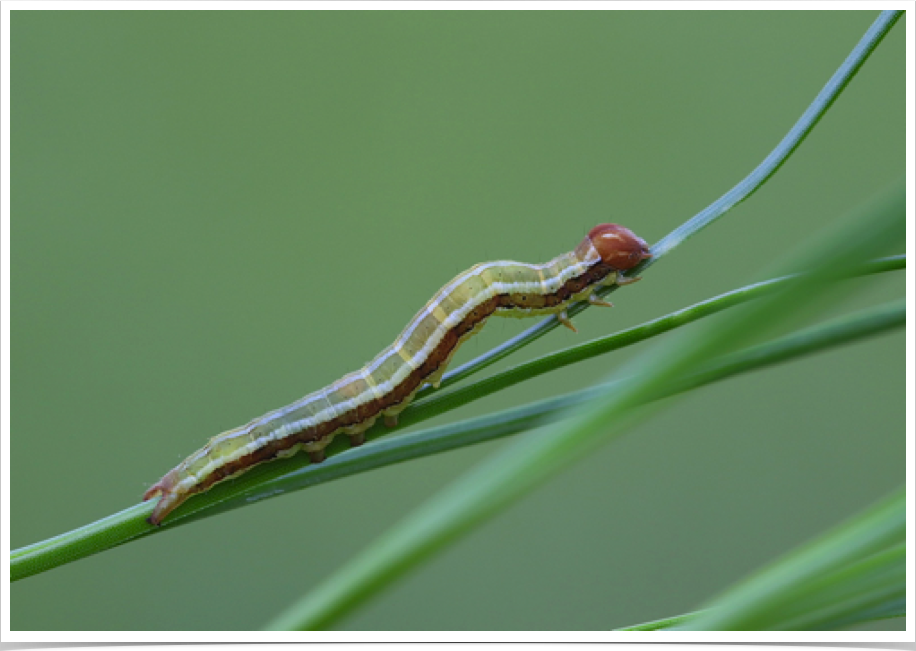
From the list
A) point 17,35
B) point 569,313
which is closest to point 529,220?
point 17,35

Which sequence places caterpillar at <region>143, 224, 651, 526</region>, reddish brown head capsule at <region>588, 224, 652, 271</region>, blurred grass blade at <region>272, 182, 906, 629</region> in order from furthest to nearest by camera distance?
reddish brown head capsule at <region>588, 224, 652, 271</region>, caterpillar at <region>143, 224, 651, 526</region>, blurred grass blade at <region>272, 182, 906, 629</region>

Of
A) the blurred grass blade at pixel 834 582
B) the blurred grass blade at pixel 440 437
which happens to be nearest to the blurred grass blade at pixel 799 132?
the blurred grass blade at pixel 440 437

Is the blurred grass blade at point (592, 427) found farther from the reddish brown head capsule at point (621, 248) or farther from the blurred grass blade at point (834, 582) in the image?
the reddish brown head capsule at point (621, 248)

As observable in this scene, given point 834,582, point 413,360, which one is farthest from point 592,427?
point 413,360

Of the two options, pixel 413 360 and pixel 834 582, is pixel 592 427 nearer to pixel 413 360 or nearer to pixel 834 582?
pixel 834 582

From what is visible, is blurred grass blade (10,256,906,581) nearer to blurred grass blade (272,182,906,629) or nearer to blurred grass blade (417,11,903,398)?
blurred grass blade (417,11,903,398)

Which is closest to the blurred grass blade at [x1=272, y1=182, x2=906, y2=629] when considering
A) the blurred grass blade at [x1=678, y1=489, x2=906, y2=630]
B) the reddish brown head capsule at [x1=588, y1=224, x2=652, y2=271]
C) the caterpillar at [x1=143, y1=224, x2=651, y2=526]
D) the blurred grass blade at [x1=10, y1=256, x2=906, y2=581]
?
the blurred grass blade at [x1=678, y1=489, x2=906, y2=630]
